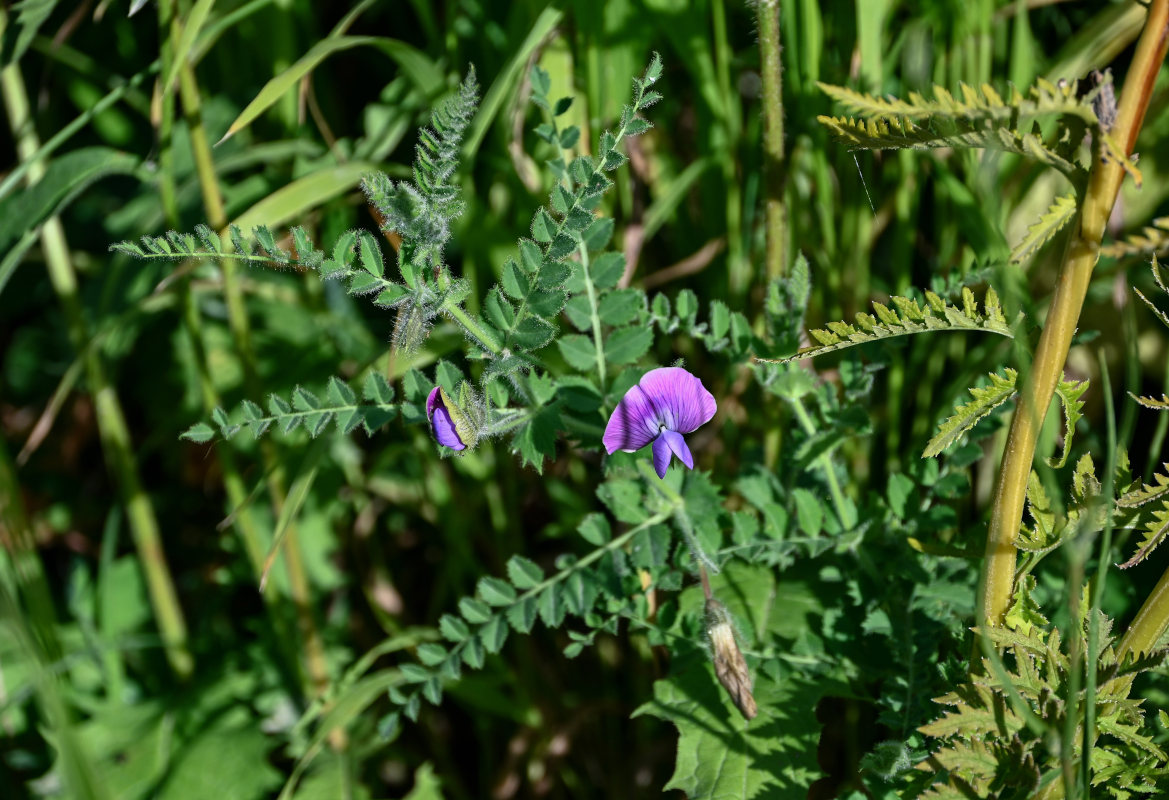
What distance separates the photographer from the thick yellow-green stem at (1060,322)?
64cm

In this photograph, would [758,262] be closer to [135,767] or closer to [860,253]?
[860,253]

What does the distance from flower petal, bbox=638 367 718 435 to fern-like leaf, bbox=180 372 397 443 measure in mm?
268

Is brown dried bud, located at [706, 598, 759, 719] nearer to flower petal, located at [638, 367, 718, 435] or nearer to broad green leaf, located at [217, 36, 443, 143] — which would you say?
flower petal, located at [638, 367, 718, 435]

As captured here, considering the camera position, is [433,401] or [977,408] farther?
[433,401]

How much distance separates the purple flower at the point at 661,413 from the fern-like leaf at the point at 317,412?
242 millimetres

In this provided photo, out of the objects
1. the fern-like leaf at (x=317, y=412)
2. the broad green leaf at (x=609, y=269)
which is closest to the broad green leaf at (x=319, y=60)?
the fern-like leaf at (x=317, y=412)

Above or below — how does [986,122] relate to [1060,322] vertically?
above

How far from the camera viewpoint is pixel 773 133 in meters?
1.06

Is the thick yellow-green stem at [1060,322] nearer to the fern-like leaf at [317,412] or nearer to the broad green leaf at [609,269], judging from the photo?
the broad green leaf at [609,269]

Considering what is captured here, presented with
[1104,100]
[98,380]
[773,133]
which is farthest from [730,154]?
[98,380]

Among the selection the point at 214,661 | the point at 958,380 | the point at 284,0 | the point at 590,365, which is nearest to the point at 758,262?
the point at 958,380

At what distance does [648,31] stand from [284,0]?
1.67ft

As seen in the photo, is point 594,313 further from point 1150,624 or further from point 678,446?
point 1150,624

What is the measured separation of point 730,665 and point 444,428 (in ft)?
1.19
